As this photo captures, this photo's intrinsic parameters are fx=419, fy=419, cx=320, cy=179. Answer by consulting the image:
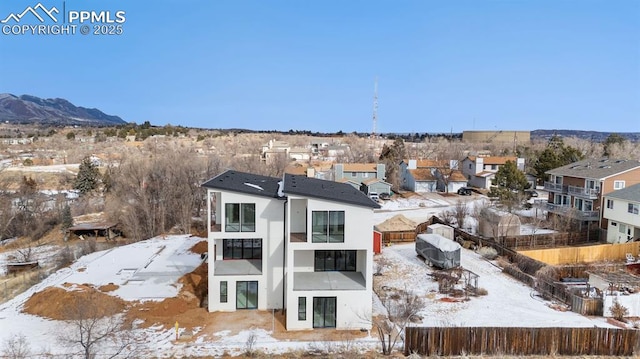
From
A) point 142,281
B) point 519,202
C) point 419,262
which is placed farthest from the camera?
point 519,202

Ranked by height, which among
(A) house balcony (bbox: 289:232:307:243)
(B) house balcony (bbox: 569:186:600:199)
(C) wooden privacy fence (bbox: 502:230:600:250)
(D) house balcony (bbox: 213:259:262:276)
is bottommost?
(C) wooden privacy fence (bbox: 502:230:600:250)

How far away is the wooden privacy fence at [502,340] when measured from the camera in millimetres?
16125

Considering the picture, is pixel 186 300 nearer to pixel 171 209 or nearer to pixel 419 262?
pixel 419 262

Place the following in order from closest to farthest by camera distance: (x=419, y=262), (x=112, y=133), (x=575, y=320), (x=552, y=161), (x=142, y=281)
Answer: (x=575, y=320) < (x=142, y=281) < (x=419, y=262) < (x=552, y=161) < (x=112, y=133)

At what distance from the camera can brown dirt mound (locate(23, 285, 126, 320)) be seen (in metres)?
19.4

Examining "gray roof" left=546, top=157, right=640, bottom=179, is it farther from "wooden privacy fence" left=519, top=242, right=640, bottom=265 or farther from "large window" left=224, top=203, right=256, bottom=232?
"large window" left=224, top=203, right=256, bottom=232

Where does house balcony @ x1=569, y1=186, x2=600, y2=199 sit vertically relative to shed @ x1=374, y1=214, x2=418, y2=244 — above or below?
above

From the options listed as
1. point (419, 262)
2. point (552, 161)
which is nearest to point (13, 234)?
point (419, 262)

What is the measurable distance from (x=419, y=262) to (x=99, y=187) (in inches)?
2072

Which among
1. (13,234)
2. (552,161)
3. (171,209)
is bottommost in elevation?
(13,234)

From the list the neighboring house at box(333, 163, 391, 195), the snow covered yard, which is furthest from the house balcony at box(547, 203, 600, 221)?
the neighboring house at box(333, 163, 391, 195)

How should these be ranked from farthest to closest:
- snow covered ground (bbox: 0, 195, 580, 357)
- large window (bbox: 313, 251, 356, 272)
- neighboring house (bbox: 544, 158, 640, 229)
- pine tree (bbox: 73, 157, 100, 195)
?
pine tree (bbox: 73, 157, 100, 195)
neighboring house (bbox: 544, 158, 640, 229)
large window (bbox: 313, 251, 356, 272)
snow covered ground (bbox: 0, 195, 580, 357)

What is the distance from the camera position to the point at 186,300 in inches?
837

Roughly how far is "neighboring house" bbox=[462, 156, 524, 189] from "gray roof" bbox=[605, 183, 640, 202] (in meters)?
28.2
